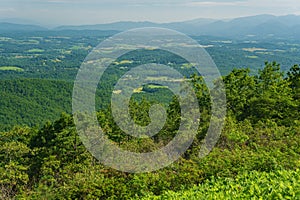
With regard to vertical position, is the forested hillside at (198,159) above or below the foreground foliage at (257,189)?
below

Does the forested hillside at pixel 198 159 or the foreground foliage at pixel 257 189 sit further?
the forested hillside at pixel 198 159

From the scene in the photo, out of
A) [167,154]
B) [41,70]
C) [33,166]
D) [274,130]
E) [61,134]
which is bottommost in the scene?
[41,70]

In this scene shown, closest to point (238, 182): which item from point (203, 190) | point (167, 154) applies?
point (203, 190)

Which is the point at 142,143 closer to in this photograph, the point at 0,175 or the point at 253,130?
the point at 253,130

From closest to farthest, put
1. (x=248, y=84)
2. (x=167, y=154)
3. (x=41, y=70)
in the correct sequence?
(x=167, y=154) < (x=248, y=84) < (x=41, y=70)

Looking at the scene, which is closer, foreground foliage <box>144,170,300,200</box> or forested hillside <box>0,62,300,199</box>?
foreground foliage <box>144,170,300,200</box>

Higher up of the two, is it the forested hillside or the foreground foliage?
the foreground foliage

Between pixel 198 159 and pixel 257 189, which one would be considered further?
pixel 198 159

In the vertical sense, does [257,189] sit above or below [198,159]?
above
